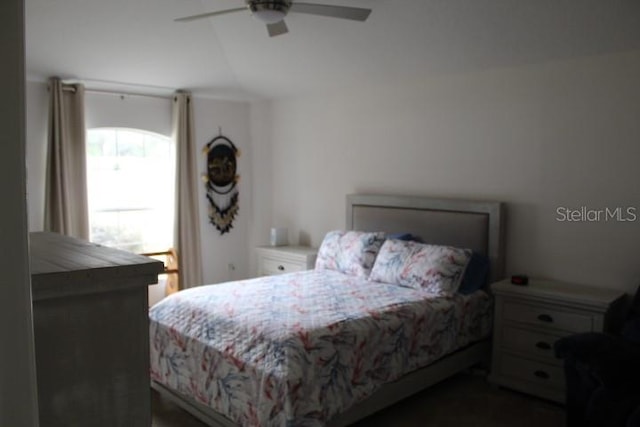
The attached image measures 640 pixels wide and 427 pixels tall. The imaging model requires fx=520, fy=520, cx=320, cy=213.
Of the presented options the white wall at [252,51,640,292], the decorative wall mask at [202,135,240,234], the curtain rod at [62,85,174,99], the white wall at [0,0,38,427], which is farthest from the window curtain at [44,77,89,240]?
the white wall at [0,0,38,427]

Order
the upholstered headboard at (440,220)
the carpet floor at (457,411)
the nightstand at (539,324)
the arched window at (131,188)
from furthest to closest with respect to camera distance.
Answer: the arched window at (131,188) < the upholstered headboard at (440,220) < the nightstand at (539,324) < the carpet floor at (457,411)

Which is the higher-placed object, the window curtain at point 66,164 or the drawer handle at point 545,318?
the window curtain at point 66,164

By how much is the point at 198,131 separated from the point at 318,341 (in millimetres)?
3341

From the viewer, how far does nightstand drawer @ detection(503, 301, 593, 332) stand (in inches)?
126

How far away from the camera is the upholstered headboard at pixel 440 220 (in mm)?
3820

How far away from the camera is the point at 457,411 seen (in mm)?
3203

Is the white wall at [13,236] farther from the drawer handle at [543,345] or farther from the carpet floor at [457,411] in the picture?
the drawer handle at [543,345]

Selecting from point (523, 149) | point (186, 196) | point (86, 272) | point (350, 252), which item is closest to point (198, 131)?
point (186, 196)

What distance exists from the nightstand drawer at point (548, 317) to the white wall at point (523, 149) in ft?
1.29

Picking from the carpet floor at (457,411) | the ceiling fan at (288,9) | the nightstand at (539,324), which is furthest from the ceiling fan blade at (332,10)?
the carpet floor at (457,411)

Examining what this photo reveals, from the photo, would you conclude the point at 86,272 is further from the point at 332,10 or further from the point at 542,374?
the point at 542,374

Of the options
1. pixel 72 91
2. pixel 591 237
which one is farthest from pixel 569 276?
pixel 72 91

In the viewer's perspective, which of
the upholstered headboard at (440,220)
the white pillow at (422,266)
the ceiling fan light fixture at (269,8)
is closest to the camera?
the ceiling fan light fixture at (269,8)

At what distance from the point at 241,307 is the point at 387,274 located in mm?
1198
